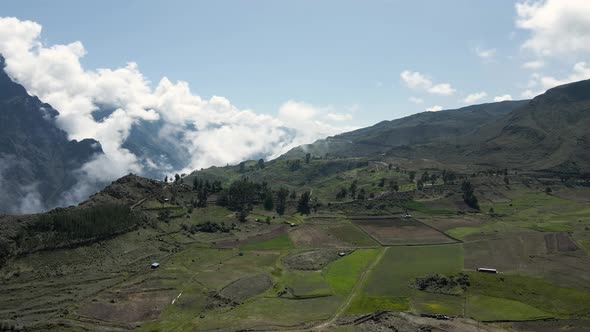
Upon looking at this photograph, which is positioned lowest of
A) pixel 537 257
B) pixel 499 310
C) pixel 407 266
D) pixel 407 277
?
pixel 499 310

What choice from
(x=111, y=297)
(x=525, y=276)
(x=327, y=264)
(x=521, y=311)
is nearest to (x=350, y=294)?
(x=327, y=264)

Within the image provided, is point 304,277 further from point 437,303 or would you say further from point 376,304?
point 437,303

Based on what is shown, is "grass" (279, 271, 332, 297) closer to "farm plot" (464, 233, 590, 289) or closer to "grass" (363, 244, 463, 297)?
"grass" (363, 244, 463, 297)

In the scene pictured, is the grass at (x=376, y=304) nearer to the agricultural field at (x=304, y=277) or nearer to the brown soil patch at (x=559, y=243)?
the agricultural field at (x=304, y=277)

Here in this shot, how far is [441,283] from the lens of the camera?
98.9 meters

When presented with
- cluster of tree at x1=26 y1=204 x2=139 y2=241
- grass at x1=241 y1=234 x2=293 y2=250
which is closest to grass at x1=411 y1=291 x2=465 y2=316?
grass at x1=241 y1=234 x2=293 y2=250

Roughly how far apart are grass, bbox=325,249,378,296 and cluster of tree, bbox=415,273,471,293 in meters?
15.9

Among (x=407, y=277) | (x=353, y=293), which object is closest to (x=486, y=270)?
(x=407, y=277)

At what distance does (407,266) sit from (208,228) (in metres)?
81.1

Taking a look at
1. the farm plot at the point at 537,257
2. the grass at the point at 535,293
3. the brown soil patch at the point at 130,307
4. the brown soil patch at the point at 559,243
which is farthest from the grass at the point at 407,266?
the brown soil patch at the point at 130,307

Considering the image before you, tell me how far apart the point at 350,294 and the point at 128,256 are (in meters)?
68.2

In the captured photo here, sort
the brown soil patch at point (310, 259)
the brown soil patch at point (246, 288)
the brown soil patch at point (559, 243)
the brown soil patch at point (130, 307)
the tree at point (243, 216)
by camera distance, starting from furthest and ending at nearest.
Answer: the tree at point (243, 216) < the brown soil patch at point (559, 243) < the brown soil patch at point (310, 259) < the brown soil patch at point (246, 288) < the brown soil patch at point (130, 307)

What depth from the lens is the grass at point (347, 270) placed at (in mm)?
102250

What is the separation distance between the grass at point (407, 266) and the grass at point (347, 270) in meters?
4.11
